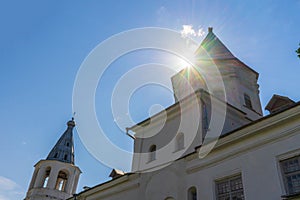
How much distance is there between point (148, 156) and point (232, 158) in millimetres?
5715

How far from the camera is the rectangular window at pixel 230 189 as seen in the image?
1000 cm

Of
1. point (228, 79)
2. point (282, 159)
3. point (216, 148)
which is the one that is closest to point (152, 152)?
point (216, 148)

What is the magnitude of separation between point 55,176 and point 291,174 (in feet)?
70.1

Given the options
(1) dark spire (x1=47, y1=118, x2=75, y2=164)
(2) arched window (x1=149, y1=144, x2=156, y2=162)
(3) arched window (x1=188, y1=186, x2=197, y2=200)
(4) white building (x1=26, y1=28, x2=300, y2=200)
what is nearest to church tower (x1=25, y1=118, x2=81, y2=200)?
(1) dark spire (x1=47, y1=118, x2=75, y2=164)

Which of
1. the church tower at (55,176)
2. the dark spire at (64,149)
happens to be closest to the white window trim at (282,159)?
the church tower at (55,176)

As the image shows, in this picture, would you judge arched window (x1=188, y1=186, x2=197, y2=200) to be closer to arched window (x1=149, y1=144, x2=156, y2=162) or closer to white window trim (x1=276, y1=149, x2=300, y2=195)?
arched window (x1=149, y1=144, x2=156, y2=162)

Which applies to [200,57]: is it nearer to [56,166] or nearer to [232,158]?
[232,158]

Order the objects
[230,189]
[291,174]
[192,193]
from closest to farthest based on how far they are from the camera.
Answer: [291,174] < [230,189] < [192,193]

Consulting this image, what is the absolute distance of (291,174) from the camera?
29.2 ft

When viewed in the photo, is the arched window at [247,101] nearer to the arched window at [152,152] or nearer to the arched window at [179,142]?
the arched window at [179,142]

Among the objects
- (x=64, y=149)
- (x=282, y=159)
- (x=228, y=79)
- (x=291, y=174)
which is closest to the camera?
(x=291, y=174)

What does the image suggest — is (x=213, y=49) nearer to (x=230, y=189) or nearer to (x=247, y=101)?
(x=247, y=101)

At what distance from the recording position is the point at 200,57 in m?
20.9

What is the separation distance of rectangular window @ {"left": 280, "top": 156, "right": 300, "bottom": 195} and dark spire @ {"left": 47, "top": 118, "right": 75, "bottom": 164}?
2206 cm
